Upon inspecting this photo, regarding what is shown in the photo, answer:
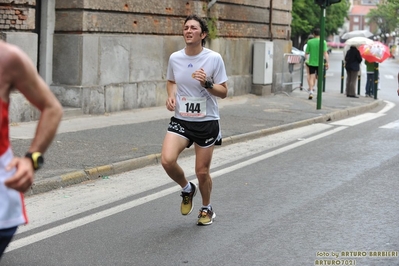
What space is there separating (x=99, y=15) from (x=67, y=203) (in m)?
8.20

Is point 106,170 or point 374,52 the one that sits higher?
point 374,52

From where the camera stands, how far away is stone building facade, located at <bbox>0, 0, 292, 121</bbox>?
46.9ft

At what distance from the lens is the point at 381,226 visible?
7152 millimetres

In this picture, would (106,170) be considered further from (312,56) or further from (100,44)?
(312,56)

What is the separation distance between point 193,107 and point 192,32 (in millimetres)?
650

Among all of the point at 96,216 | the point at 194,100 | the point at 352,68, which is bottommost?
the point at 96,216

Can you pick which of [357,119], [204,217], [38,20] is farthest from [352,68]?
[204,217]

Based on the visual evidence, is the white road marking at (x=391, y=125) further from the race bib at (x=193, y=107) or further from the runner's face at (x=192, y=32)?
the runner's face at (x=192, y=32)

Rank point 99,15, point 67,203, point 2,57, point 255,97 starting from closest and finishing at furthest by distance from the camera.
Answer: point 2,57
point 67,203
point 99,15
point 255,97

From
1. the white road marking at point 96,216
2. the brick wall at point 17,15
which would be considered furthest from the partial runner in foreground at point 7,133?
the brick wall at point 17,15

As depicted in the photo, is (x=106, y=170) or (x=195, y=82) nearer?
(x=195, y=82)

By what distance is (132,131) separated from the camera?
43.9 ft

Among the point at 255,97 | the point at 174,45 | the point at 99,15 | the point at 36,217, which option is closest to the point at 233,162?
the point at 36,217

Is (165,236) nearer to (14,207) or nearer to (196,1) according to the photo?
(14,207)
